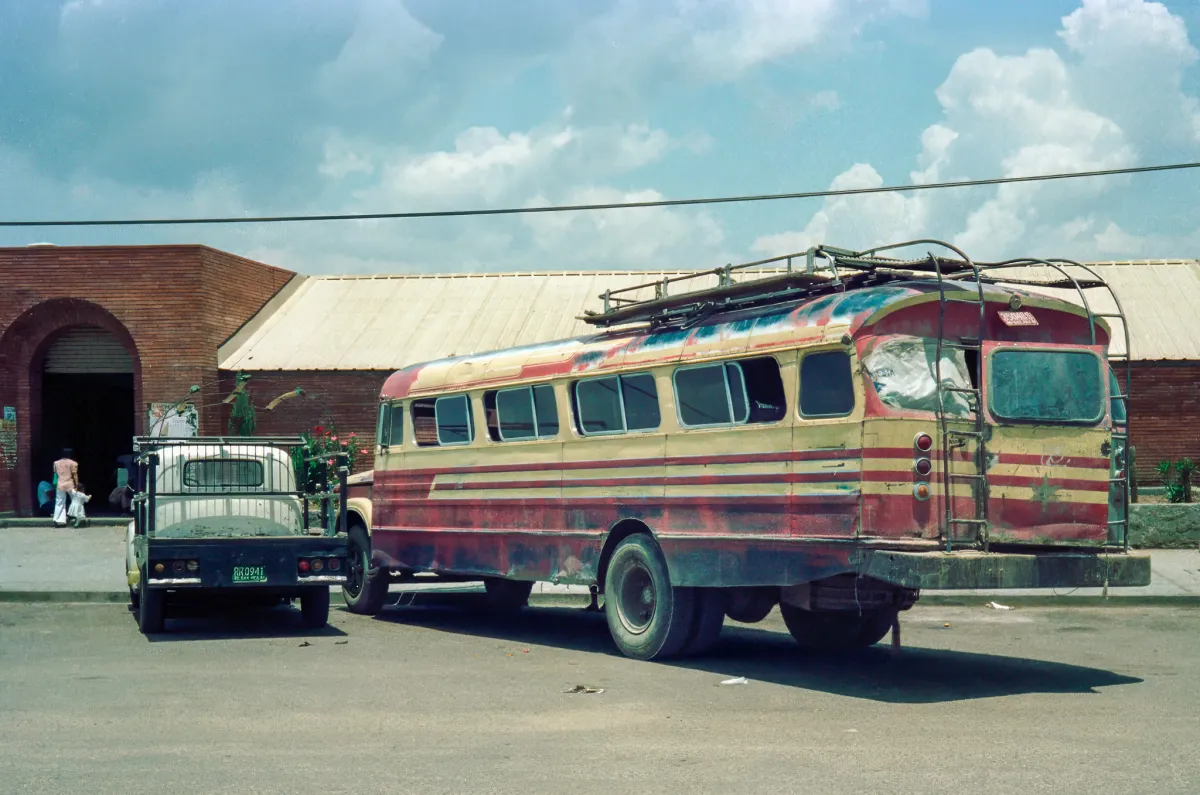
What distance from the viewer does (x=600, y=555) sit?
12.3m

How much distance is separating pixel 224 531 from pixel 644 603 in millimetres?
4849

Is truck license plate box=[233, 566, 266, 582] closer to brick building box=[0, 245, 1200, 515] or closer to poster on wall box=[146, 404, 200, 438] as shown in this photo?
brick building box=[0, 245, 1200, 515]

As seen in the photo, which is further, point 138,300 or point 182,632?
point 138,300

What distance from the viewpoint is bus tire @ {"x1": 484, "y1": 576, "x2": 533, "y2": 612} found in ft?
53.2

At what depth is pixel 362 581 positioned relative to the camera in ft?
52.9

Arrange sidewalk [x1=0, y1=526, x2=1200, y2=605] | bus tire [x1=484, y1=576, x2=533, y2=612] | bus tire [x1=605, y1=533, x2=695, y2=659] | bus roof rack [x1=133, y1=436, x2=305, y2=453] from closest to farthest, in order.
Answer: bus tire [x1=605, y1=533, x2=695, y2=659]
bus roof rack [x1=133, y1=436, x2=305, y2=453]
bus tire [x1=484, y1=576, x2=533, y2=612]
sidewalk [x1=0, y1=526, x2=1200, y2=605]

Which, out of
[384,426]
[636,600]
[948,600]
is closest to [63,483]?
[384,426]

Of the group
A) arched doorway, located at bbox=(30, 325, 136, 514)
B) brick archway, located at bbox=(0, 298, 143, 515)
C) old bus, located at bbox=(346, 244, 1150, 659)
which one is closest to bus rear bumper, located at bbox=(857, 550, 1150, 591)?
old bus, located at bbox=(346, 244, 1150, 659)

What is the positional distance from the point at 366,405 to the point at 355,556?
12878 mm

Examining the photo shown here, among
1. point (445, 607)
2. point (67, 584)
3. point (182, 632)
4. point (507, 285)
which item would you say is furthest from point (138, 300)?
point (182, 632)

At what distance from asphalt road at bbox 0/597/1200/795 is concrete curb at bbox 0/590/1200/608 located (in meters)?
2.04

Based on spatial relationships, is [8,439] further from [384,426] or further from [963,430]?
[963,430]

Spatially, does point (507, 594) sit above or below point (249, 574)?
below

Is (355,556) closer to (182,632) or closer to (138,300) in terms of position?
(182,632)
